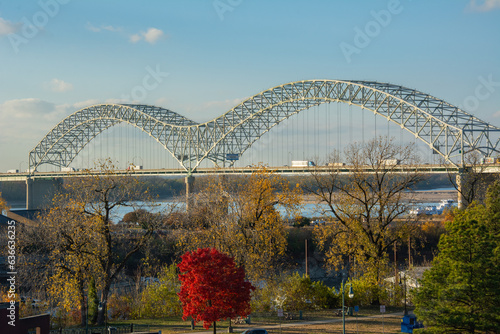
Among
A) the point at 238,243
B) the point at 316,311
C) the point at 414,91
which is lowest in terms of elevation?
the point at 316,311

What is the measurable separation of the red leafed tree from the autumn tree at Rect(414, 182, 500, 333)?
30.3 ft

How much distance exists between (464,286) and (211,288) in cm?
1228

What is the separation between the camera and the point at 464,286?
930 inches

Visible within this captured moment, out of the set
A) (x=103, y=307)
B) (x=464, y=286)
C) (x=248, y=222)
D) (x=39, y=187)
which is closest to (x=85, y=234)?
(x=103, y=307)

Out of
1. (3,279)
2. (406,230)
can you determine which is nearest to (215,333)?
(406,230)

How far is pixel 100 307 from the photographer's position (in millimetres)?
33812

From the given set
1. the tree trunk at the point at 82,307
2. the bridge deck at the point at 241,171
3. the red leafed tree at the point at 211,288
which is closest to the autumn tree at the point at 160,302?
the tree trunk at the point at 82,307

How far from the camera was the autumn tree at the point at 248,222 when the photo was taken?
3641 cm

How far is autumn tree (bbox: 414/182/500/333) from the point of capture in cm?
2380

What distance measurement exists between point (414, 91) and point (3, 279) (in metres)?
65.8

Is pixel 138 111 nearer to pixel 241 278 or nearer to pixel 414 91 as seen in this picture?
pixel 414 91

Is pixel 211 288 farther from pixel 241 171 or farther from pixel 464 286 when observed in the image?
pixel 241 171

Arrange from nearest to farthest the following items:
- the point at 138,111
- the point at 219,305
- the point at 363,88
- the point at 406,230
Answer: the point at 219,305 → the point at 406,230 → the point at 363,88 → the point at 138,111

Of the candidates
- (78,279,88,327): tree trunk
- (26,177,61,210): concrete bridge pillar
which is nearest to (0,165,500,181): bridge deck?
(26,177,61,210): concrete bridge pillar
